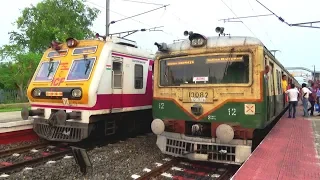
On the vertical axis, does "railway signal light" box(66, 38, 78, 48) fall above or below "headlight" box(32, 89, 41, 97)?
above

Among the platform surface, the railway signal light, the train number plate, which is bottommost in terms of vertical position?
the platform surface

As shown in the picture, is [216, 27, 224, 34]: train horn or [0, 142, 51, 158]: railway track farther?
[0, 142, 51, 158]: railway track

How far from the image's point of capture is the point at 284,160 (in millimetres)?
6016

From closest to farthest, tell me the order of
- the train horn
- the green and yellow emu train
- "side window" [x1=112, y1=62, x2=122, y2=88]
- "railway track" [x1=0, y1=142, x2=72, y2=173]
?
the green and yellow emu train < "railway track" [x1=0, y1=142, x2=72, y2=173] < the train horn < "side window" [x1=112, y1=62, x2=122, y2=88]

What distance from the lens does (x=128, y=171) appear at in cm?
676

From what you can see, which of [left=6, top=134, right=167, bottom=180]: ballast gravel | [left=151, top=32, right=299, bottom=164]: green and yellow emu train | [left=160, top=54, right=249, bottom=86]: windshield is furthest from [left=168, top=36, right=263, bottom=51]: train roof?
[left=6, top=134, right=167, bottom=180]: ballast gravel

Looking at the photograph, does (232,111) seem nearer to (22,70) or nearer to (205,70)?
(205,70)

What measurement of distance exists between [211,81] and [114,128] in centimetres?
392

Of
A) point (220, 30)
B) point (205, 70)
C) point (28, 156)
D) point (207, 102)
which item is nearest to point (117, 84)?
point (28, 156)

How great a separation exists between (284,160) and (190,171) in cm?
200

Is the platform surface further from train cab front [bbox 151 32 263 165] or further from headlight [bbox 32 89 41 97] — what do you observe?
headlight [bbox 32 89 41 97]

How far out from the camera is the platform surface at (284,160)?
5089mm

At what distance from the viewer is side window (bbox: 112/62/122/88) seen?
941cm

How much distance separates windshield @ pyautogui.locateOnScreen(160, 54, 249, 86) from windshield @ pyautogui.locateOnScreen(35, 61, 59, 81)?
143 inches
